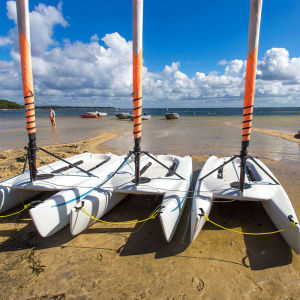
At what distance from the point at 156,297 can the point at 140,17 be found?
4452 mm

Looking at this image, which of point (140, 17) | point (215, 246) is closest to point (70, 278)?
point (215, 246)

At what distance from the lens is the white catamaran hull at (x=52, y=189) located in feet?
11.5

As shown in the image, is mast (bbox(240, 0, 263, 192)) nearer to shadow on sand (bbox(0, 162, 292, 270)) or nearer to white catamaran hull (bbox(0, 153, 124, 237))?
shadow on sand (bbox(0, 162, 292, 270))

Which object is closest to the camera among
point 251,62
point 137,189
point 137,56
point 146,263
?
point 146,263

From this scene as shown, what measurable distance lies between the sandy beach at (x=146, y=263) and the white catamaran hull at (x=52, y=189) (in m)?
0.32

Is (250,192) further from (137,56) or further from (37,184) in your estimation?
(37,184)

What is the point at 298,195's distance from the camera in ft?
16.7

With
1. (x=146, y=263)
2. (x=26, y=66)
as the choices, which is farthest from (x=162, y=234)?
(x=26, y=66)

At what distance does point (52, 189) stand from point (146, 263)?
8.16 feet

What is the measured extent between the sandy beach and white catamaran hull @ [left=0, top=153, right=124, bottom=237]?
323 mm

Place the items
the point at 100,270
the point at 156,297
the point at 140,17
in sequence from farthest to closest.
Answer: the point at 140,17 → the point at 100,270 → the point at 156,297

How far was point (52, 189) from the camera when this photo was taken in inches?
169

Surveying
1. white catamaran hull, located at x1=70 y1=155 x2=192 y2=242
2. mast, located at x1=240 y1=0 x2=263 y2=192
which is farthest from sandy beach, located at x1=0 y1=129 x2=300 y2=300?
mast, located at x1=240 y1=0 x2=263 y2=192

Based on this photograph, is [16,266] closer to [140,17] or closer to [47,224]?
[47,224]
